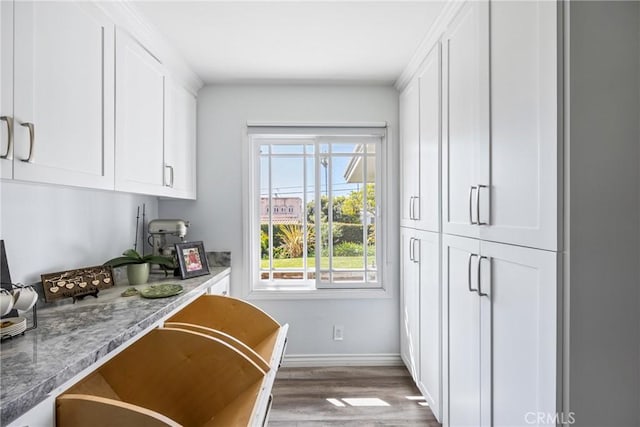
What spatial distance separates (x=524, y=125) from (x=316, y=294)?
201 centimetres

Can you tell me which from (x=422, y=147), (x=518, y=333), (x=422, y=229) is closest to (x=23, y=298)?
(x=518, y=333)

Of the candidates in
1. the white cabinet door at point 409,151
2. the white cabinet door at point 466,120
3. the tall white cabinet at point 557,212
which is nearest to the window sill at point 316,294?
the white cabinet door at point 409,151

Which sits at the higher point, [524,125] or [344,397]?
[524,125]

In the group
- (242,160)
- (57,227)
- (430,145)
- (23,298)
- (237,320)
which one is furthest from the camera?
(242,160)

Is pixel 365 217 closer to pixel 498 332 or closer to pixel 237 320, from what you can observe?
pixel 237 320

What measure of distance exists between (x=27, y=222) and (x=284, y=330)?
1.24 m

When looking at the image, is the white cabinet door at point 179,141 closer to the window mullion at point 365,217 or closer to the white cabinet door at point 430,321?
the window mullion at point 365,217

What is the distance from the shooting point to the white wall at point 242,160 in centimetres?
275

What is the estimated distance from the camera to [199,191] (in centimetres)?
276

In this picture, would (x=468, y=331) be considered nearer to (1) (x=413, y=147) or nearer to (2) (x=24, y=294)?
(1) (x=413, y=147)

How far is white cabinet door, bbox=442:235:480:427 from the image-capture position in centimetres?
149

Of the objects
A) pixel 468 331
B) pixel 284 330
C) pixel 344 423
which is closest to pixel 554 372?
pixel 468 331

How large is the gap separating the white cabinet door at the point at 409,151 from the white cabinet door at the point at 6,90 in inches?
79.0

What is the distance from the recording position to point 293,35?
196cm
